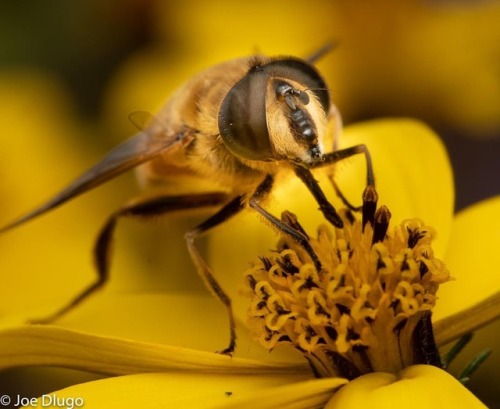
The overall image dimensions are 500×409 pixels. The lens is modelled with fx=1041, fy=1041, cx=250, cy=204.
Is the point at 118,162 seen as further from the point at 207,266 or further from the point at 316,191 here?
the point at 316,191

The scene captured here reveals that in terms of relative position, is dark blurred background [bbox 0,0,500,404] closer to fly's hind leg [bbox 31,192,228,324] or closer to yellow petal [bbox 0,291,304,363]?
fly's hind leg [bbox 31,192,228,324]

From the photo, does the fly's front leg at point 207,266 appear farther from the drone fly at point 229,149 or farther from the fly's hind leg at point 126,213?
the fly's hind leg at point 126,213

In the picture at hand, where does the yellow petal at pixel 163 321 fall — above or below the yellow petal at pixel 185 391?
above

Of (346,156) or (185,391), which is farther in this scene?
(346,156)

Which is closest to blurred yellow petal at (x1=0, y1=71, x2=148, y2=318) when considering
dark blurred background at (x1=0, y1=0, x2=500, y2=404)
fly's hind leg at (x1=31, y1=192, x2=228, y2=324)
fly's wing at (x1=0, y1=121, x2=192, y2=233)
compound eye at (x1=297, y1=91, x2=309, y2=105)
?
dark blurred background at (x1=0, y1=0, x2=500, y2=404)

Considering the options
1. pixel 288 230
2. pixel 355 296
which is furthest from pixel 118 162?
pixel 355 296

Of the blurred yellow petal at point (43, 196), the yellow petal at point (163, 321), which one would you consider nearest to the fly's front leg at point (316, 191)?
the yellow petal at point (163, 321)

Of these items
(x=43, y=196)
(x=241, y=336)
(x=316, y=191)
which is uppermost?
(x=43, y=196)
